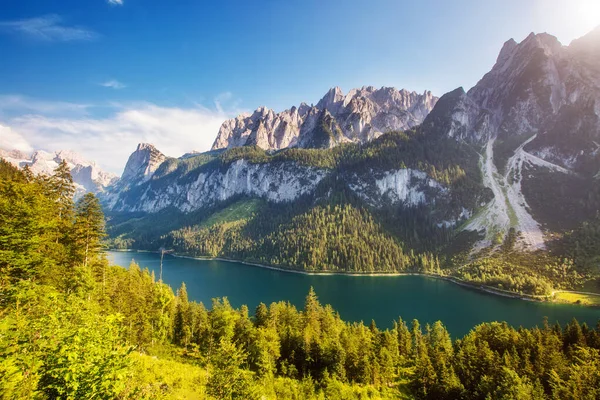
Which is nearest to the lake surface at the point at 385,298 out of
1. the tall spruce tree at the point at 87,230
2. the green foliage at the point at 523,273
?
the green foliage at the point at 523,273

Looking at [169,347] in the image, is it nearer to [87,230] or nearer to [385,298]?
[87,230]

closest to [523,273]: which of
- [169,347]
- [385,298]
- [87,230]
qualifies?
[385,298]

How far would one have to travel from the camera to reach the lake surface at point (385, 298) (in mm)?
111000

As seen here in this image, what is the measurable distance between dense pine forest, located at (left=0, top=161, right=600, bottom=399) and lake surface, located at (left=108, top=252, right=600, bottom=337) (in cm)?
4364

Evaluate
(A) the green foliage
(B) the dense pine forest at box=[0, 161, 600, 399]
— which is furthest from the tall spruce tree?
(A) the green foliage

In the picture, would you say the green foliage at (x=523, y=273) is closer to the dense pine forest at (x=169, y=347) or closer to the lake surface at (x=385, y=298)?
the lake surface at (x=385, y=298)

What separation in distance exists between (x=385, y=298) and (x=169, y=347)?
10367cm

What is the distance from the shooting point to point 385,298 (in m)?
136

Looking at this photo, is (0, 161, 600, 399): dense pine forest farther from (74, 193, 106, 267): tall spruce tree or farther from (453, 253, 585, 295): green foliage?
(453, 253, 585, 295): green foliage

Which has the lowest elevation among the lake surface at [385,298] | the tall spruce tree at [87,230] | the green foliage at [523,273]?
the lake surface at [385,298]

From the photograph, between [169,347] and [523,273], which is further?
[523,273]

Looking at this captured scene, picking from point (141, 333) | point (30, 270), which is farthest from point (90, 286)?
point (141, 333)

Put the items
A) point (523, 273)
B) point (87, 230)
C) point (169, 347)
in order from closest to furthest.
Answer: point (87, 230), point (169, 347), point (523, 273)

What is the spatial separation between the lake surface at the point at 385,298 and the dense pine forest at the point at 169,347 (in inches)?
1718
